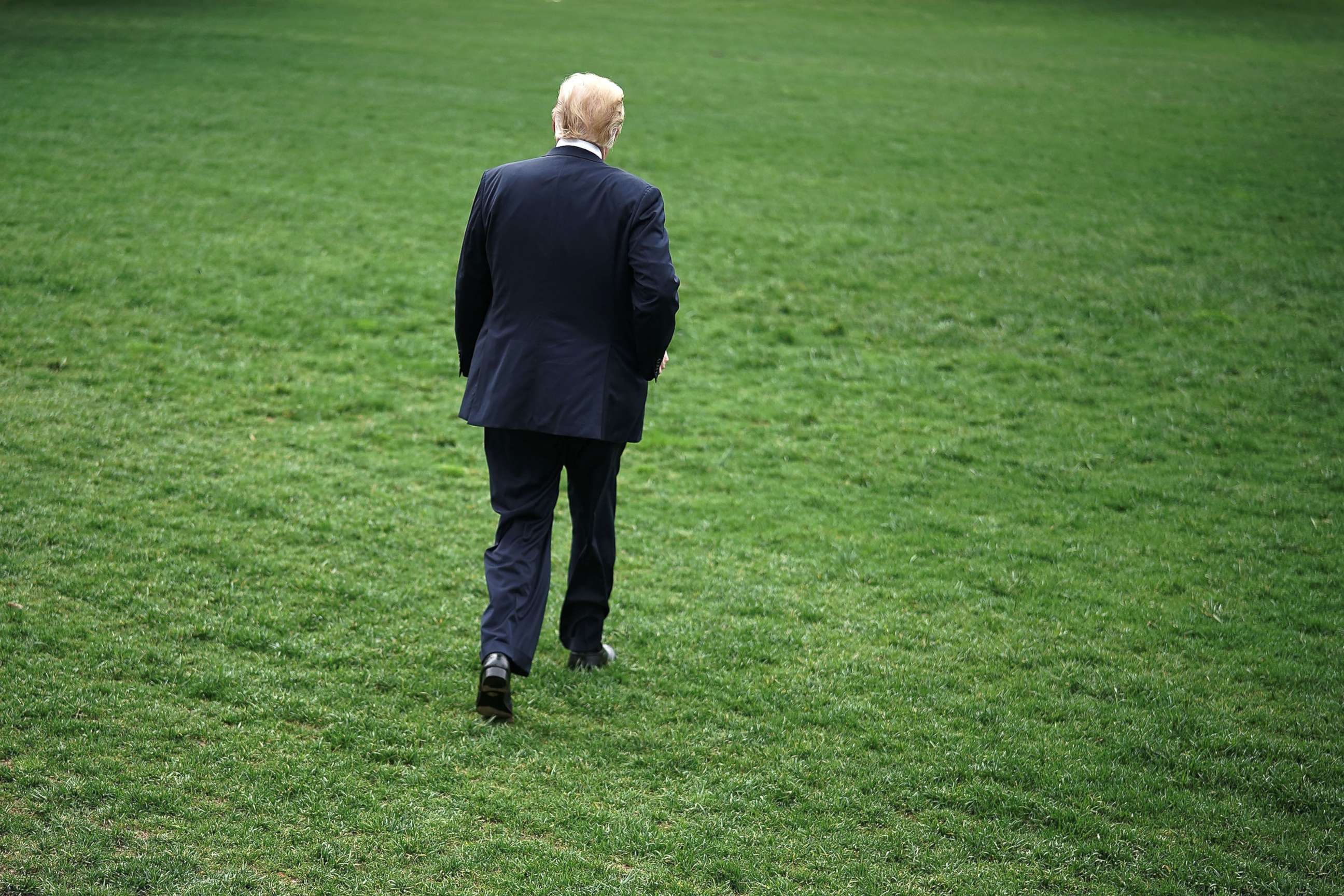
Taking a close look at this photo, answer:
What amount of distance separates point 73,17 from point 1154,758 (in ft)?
85.5

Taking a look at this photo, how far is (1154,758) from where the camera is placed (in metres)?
4.22

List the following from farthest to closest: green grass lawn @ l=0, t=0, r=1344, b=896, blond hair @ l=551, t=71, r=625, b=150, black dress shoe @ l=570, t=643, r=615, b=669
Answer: black dress shoe @ l=570, t=643, r=615, b=669 < blond hair @ l=551, t=71, r=625, b=150 < green grass lawn @ l=0, t=0, r=1344, b=896

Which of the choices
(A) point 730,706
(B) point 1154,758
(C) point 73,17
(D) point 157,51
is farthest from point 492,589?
(C) point 73,17

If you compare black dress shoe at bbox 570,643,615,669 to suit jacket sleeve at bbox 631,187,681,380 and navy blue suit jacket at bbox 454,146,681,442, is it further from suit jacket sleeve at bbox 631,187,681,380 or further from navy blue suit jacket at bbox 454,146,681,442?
suit jacket sleeve at bbox 631,187,681,380

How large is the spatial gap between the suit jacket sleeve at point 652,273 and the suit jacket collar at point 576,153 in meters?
0.27

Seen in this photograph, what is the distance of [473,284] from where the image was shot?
14.4 ft

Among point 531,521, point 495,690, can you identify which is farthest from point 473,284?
point 495,690

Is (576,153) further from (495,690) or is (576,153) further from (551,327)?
(495,690)

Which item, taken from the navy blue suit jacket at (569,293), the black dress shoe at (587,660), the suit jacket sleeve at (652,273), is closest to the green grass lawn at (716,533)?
the black dress shoe at (587,660)

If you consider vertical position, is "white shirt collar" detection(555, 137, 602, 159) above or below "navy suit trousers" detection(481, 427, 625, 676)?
above

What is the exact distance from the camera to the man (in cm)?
419

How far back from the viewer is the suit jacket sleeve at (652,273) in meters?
4.12

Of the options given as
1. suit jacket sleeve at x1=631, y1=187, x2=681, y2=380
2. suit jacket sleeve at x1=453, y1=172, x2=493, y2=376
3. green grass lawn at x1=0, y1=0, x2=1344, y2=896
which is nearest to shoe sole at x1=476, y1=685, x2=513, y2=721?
green grass lawn at x1=0, y1=0, x2=1344, y2=896

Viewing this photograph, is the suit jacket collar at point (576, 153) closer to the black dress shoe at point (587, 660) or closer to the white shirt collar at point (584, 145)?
the white shirt collar at point (584, 145)
